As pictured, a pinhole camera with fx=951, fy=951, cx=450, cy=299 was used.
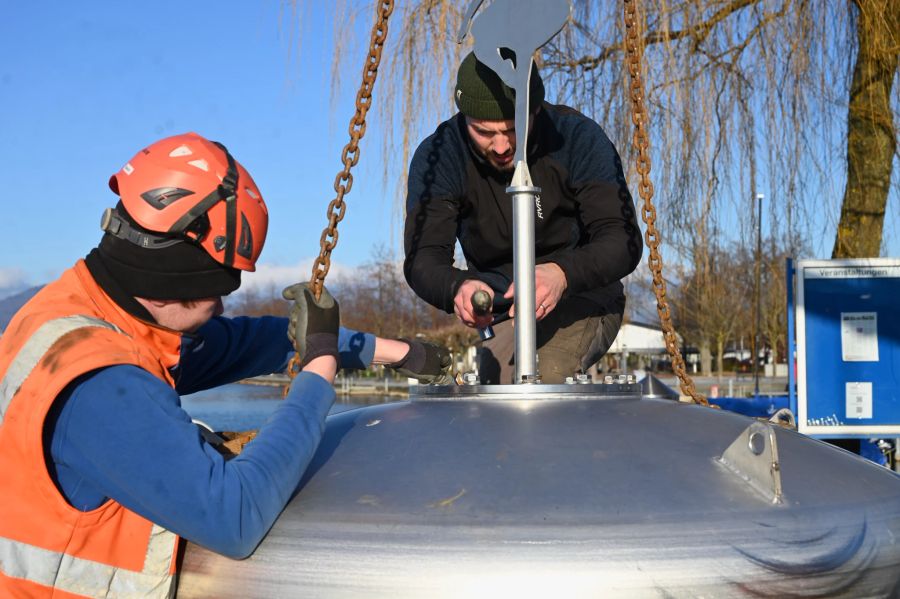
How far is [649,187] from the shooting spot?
257cm

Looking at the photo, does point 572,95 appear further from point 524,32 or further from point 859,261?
point 524,32

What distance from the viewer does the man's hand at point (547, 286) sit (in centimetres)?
262

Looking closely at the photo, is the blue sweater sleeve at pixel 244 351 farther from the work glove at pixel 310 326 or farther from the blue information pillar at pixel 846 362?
the blue information pillar at pixel 846 362

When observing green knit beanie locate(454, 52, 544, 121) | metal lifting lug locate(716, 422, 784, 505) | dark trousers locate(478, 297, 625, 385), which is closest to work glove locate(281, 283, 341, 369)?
metal lifting lug locate(716, 422, 784, 505)

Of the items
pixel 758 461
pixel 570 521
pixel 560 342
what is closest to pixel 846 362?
pixel 560 342

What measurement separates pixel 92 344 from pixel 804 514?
1282 mm

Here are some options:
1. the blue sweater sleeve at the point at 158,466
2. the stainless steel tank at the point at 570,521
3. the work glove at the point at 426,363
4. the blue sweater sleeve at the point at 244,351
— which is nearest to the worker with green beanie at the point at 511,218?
the work glove at the point at 426,363

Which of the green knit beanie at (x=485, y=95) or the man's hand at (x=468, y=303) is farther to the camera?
the green knit beanie at (x=485, y=95)

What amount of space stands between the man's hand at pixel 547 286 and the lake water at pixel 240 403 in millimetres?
5600

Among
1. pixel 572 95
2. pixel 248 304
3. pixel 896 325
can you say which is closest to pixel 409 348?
pixel 572 95

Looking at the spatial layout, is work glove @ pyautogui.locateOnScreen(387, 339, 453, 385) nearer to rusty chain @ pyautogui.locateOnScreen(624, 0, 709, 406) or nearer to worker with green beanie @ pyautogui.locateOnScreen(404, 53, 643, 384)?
worker with green beanie @ pyautogui.locateOnScreen(404, 53, 643, 384)

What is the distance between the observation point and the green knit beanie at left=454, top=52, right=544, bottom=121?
9.04 feet

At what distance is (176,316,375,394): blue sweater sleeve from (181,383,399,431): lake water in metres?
5.42

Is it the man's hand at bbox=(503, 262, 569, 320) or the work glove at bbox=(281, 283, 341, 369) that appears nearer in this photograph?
the work glove at bbox=(281, 283, 341, 369)
